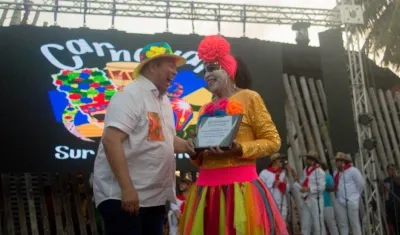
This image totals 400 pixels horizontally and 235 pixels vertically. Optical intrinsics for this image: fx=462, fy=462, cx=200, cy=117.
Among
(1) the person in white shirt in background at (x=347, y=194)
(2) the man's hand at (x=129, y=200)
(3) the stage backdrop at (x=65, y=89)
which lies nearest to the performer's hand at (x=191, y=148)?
(2) the man's hand at (x=129, y=200)

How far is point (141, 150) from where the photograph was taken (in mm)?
2014

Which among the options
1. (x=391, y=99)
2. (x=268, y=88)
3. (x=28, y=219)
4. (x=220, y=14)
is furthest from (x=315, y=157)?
(x=28, y=219)

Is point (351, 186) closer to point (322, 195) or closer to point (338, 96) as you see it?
point (322, 195)

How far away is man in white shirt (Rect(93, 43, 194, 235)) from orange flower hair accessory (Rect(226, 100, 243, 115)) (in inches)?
9.1

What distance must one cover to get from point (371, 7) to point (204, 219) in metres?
9.42

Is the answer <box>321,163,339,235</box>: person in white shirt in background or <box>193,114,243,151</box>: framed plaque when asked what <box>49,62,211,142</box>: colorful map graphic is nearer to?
<box>321,163,339,235</box>: person in white shirt in background

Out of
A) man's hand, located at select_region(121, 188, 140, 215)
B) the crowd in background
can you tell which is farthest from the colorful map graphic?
man's hand, located at select_region(121, 188, 140, 215)

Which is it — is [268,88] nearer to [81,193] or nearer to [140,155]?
[81,193]

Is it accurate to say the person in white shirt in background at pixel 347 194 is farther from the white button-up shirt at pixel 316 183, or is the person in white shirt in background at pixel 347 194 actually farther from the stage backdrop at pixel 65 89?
the stage backdrop at pixel 65 89

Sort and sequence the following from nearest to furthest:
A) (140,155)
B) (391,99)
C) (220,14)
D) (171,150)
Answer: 1. (140,155)
2. (171,150)
3. (220,14)
4. (391,99)

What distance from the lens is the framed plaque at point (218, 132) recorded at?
1.94 metres

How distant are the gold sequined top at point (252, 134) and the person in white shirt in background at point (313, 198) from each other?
501 cm

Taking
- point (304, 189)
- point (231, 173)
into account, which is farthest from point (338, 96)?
point (231, 173)

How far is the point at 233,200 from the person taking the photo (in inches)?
78.5
